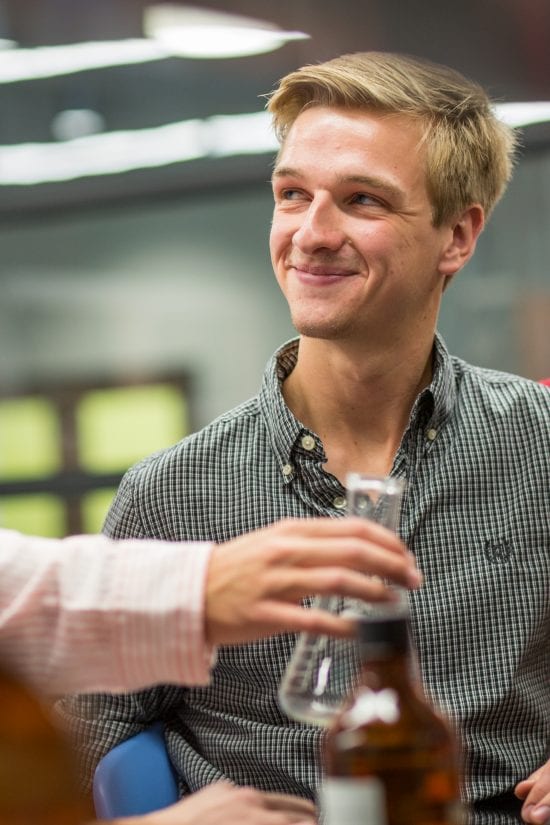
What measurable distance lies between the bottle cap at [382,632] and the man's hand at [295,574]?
0.01m

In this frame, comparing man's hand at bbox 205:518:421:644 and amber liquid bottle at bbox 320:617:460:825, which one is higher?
man's hand at bbox 205:518:421:644

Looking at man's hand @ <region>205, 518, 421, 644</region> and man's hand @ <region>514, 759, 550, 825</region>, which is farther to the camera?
man's hand @ <region>514, 759, 550, 825</region>

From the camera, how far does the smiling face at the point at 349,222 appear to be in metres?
1.63

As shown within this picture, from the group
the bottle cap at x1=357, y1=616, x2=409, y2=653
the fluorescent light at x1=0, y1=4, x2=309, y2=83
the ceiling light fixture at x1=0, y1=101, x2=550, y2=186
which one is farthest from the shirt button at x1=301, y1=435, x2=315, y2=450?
the fluorescent light at x1=0, y1=4, x2=309, y2=83

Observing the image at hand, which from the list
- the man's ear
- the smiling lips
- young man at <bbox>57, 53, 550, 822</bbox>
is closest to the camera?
young man at <bbox>57, 53, 550, 822</bbox>

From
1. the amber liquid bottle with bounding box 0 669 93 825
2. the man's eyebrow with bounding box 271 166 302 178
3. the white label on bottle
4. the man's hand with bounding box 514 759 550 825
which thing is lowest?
the man's hand with bounding box 514 759 550 825

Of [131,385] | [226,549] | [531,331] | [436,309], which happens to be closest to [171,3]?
[131,385]

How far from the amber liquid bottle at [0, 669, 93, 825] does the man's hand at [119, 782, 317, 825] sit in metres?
0.16

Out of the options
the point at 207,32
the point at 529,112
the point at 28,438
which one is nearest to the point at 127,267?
the point at 28,438

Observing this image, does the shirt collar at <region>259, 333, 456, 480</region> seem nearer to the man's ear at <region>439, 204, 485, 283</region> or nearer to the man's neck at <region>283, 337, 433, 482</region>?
the man's neck at <region>283, 337, 433, 482</region>

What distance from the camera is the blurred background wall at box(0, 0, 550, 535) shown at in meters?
5.54

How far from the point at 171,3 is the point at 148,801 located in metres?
4.77

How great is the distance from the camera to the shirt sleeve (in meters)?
0.73

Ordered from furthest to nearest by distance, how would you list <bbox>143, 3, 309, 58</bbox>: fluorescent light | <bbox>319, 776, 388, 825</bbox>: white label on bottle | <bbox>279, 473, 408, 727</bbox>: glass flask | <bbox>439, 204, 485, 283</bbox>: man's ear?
<bbox>143, 3, 309, 58</bbox>: fluorescent light → <bbox>439, 204, 485, 283</bbox>: man's ear → <bbox>279, 473, 408, 727</bbox>: glass flask → <bbox>319, 776, 388, 825</bbox>: white label on bottle
